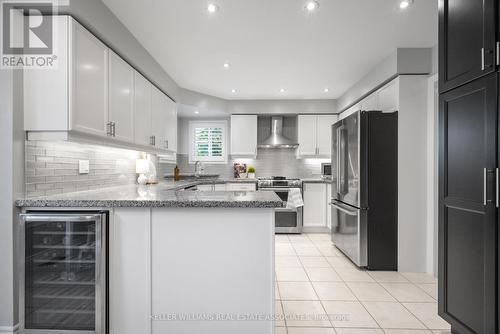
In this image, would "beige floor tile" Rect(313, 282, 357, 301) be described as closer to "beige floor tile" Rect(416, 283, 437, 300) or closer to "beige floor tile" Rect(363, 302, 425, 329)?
"beige floor tile" Rect(363, 302, 425, 329)

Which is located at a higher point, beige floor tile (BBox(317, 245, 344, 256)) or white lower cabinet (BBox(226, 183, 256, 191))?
white lower cabinet (BBox(226, 183, 256, 191))

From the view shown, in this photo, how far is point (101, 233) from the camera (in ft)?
5.57

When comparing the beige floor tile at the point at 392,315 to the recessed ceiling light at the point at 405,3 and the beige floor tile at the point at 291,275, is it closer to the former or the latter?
the beige floor tile at the point at 291,275

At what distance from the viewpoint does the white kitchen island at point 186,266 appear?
68.1 inches

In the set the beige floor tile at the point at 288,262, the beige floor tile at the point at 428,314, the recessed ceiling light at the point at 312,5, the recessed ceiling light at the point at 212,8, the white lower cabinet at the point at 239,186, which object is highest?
the recessed ceiling light at the point at 212,8

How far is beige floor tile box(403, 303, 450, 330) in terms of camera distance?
216 centimetres

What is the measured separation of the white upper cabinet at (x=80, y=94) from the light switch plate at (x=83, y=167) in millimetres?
314

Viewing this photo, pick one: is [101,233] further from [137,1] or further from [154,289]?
[137,1]

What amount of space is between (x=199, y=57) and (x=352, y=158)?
219 centimetres

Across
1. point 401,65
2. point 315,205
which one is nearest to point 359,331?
point 401,65

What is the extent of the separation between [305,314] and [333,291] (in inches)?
22.2

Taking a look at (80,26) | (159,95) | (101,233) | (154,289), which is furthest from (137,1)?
(154,289)

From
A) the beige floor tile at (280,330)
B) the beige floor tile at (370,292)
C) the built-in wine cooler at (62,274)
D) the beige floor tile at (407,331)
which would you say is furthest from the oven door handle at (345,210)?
the built-in wine cooler at (62,274)

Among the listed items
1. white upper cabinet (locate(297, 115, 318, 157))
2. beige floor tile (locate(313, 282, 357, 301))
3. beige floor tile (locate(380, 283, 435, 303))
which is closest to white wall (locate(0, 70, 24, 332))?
beige floor tile (locate(313, 282, 357, 301))
